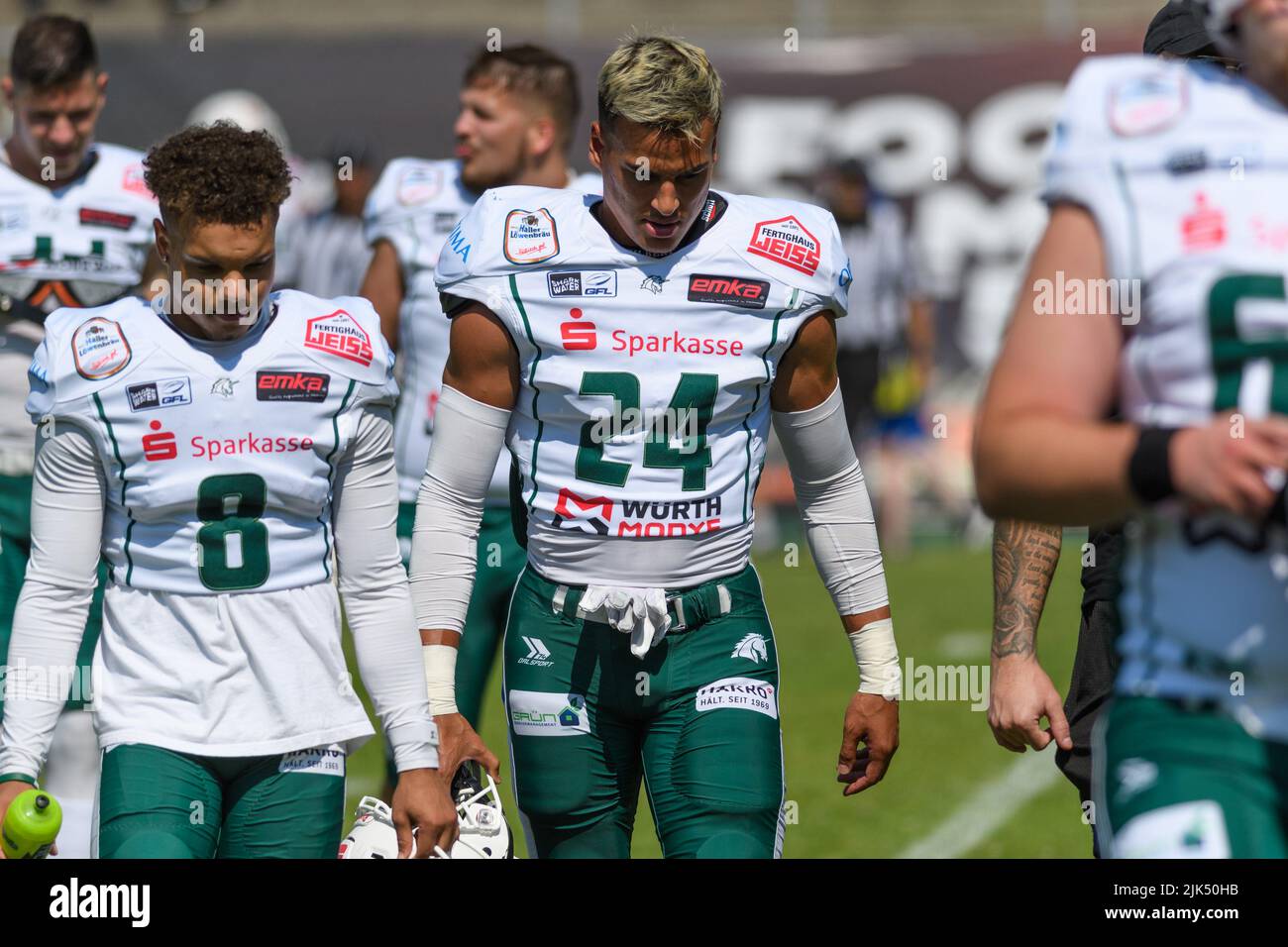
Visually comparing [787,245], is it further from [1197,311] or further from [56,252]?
[56,252]

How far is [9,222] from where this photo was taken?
5.77 metres

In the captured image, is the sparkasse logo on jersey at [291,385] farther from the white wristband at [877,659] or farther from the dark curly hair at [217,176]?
the white wristband at [877,659]

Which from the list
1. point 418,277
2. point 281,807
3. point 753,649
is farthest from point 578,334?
point 418,277

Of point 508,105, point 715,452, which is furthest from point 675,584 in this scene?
point 508,105

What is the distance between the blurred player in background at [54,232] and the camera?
5594mm

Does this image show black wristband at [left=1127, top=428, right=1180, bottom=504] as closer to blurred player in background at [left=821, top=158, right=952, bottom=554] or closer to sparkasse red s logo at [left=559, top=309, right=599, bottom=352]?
sparkasse red s logo at [left=559, top=309, right=599, bottom=352]

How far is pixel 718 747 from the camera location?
3838mm

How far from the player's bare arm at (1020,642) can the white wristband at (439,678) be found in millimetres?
1102

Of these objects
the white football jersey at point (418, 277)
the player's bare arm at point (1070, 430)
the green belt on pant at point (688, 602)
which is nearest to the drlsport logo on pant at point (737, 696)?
the green belt on pant at point (688, 602)

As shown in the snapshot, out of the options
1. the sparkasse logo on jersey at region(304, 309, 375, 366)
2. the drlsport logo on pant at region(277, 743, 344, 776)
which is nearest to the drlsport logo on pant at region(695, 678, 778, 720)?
the drlsport logo on pant at region(277, 743, 344, 776)

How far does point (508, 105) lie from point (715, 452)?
2.43m

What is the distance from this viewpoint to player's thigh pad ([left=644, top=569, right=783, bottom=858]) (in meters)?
3.81

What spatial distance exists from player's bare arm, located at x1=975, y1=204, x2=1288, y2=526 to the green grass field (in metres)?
4.27

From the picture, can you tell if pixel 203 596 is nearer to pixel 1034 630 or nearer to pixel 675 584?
pixel 675 584
